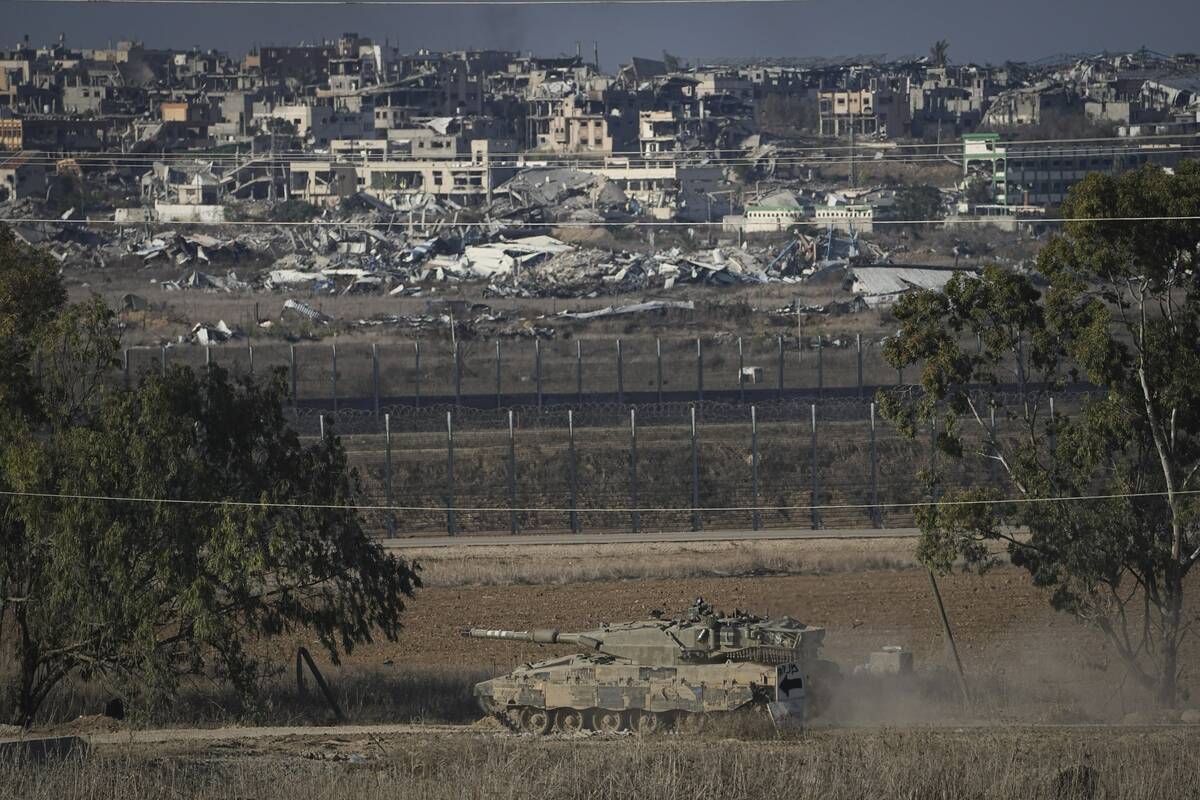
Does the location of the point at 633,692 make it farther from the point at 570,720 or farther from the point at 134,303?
the point at 134,303

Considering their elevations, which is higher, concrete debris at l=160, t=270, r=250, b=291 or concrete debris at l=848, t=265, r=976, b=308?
concrete debris at l=160, t=270, r=250, b=291

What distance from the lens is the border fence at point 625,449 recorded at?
40.8m

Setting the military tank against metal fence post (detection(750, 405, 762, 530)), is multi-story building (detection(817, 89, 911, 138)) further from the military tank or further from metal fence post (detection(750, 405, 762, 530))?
the military tank

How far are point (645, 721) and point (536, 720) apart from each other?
157 centimetres

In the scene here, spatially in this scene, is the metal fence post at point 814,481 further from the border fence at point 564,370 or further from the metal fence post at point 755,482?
the border fence at point 564,370

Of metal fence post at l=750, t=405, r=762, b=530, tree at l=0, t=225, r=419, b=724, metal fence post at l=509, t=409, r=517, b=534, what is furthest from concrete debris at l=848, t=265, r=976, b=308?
tree at l=0, t=225, r=419, b=724

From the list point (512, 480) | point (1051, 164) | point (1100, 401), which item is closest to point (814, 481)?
point (512, 480)

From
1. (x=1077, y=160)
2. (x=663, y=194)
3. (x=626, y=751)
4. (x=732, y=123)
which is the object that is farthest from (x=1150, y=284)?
(x=732, y=123)

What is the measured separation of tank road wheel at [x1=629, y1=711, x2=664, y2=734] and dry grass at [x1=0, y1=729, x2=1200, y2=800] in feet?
8.59

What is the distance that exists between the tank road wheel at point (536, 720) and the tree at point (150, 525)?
2.76 m

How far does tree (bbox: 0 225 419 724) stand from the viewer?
25781 mm

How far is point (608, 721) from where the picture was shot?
1024 inches

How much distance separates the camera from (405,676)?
2967 cm

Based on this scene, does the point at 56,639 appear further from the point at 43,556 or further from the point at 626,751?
the point at 626,751
